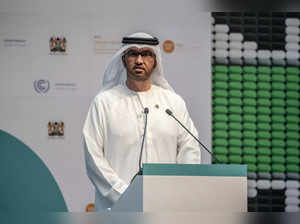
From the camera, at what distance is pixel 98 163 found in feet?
12.1

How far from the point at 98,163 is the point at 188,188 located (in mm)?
1548

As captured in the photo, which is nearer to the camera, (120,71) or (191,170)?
(191,170)

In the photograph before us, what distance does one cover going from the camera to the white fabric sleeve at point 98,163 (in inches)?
140

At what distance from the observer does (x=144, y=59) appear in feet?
13.6

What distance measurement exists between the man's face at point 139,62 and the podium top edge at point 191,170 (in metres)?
1.87

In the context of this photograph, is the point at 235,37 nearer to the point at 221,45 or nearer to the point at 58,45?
the point at 221,45

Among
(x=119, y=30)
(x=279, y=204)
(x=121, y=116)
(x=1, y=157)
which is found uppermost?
(x=119, y=30)

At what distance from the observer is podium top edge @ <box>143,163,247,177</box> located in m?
2.23

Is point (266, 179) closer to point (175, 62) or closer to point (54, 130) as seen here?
point (175, 62)

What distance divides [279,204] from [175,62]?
185 centimetres

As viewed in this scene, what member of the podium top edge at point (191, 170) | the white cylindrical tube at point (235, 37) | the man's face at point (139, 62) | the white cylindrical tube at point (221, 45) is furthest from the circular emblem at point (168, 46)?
the podium top edge at point (191, 170)

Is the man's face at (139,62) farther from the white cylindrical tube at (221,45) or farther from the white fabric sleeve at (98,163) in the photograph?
the white cylindrical tube at (221,45)

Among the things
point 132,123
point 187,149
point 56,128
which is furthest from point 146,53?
point 56,128

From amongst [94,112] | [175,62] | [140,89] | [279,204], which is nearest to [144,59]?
[140,89]
